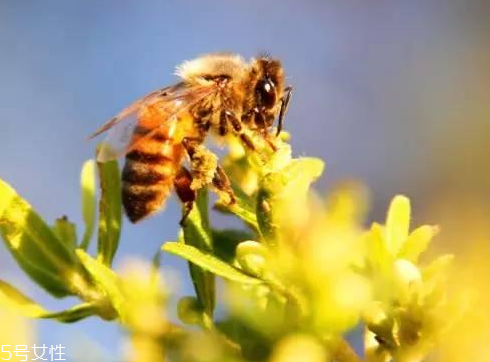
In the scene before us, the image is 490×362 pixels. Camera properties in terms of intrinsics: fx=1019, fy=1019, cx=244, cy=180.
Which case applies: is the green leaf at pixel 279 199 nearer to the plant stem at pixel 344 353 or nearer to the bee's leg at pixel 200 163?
the plant stem at pixel 344 353

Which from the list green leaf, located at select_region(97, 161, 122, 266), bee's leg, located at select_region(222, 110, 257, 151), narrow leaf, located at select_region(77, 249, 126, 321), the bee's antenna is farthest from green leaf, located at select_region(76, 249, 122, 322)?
the bee's antenna

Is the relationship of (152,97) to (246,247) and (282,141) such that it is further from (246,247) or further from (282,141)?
(246,247)

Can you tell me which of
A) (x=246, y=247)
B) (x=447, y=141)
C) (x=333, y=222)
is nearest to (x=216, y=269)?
(x=246, y=247)

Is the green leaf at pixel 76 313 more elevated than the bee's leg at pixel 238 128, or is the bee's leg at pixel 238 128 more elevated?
the bee's leg at pixel 238 128

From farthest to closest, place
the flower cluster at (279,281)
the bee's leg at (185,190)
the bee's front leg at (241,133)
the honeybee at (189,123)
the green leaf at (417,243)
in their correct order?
the honeybee at (189,123) → the bee's leg at (185,190) → the bee's front leg at (241,133) → the green leaf at (417,243) → the flower cluster at (279,281)

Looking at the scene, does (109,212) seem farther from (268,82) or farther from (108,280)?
(268,82)

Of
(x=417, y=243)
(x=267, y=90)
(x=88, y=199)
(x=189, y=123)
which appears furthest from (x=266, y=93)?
(x=417, y=243)

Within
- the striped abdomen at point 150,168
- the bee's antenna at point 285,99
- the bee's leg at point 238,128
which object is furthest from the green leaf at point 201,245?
the bee's antenna at point 285,99
